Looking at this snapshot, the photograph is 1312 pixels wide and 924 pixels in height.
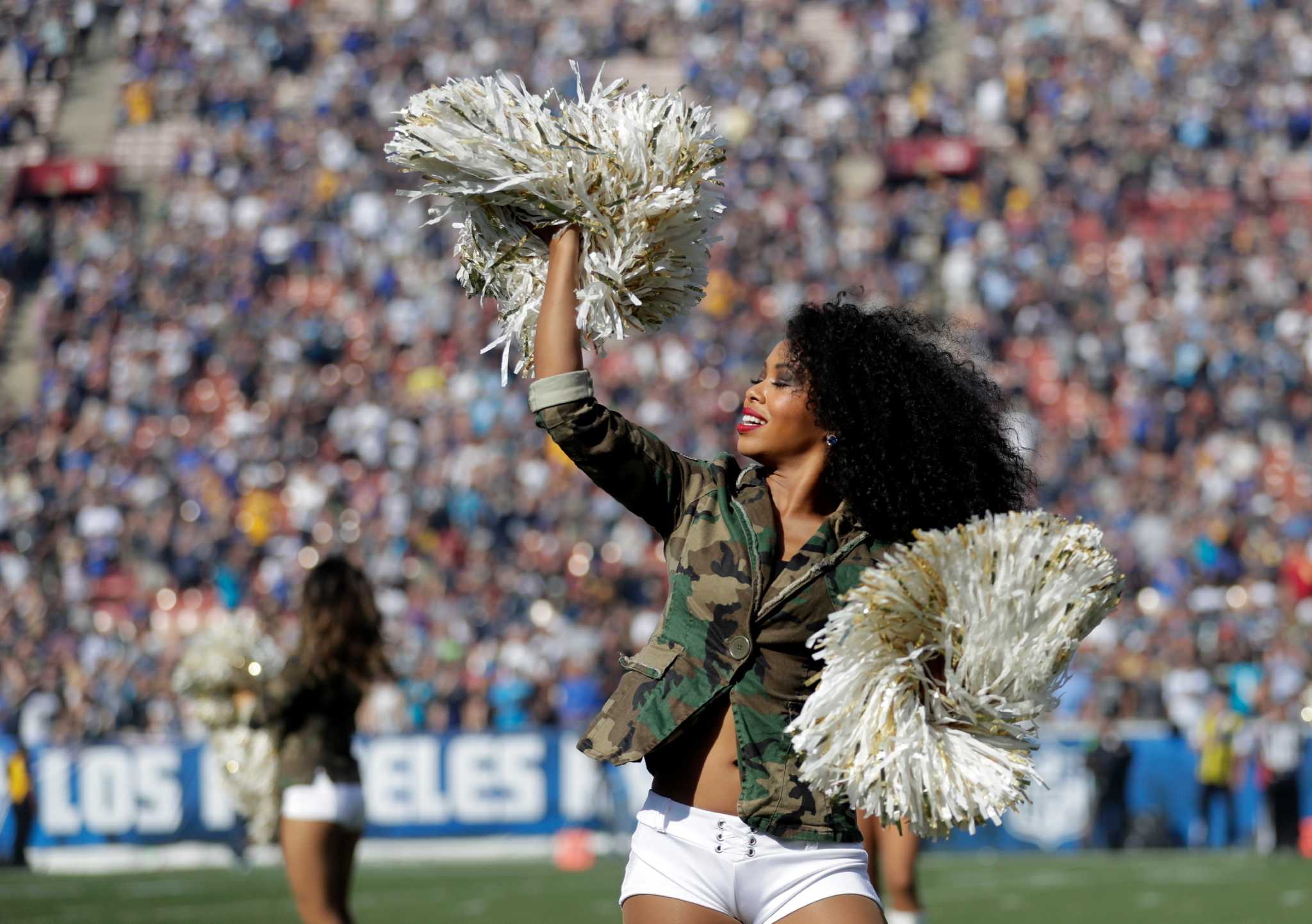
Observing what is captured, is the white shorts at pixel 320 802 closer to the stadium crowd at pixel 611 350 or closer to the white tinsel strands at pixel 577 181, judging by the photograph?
the white tinsel strands at pixel 577 181

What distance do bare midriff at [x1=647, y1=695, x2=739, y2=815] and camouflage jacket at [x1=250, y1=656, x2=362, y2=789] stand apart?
2540 millimetres

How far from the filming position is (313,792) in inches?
212

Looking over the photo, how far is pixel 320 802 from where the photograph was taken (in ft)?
17.7

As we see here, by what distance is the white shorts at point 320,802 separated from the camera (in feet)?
17.6

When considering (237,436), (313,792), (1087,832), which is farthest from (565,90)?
(313,792)

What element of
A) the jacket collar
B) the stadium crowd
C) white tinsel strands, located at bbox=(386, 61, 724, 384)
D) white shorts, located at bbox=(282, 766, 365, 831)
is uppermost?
the stadium crowd

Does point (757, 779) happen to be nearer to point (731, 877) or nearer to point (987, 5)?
point (731, 877)

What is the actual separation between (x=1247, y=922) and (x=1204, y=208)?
12.1m

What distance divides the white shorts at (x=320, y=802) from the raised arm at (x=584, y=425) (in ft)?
8.25

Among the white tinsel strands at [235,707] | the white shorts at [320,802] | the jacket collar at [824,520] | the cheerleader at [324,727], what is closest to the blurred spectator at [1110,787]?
the white tinsel strands at [235,707]

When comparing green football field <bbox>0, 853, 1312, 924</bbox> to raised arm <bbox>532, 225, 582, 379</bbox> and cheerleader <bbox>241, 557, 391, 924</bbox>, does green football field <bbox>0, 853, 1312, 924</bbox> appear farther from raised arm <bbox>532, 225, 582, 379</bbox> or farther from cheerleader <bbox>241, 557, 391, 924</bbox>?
raised arm <bbox>532, 225, 582, 379</bbox>

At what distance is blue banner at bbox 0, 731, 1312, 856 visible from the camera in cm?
1280

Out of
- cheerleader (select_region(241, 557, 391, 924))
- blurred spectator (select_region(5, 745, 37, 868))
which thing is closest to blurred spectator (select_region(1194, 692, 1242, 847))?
blurred spectator (select_region(5, 745, 37, 868))

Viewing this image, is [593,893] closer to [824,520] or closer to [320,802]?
[320,802]
